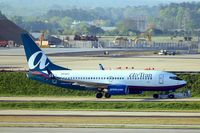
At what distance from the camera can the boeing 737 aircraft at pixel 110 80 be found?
262 feet

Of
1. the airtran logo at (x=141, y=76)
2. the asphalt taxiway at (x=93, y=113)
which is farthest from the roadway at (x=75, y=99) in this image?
the asphalt taxiway at (x=93, y=113)

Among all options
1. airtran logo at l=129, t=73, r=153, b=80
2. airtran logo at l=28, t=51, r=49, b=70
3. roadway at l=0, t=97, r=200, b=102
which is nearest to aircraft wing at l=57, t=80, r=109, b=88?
roadway at l=0, t=97, r=200, b=102

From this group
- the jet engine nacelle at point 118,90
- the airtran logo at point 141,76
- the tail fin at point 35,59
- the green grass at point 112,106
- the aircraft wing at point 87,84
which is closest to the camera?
the green grass at point 112,106

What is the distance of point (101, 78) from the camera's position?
80.8m

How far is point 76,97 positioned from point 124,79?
539 cm

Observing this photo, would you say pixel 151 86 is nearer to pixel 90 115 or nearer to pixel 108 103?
pixel 108 103

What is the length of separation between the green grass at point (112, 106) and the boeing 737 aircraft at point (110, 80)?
29.9 feet

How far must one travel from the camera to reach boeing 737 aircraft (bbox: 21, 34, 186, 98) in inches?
3147

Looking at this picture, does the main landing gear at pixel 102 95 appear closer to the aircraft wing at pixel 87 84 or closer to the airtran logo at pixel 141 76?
the aircraft wing at pixel 87 84

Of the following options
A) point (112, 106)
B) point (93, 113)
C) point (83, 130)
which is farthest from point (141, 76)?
point (83, 130)

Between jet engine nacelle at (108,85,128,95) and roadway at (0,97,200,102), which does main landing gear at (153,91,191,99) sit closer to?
roadway at (0,97,200,102)

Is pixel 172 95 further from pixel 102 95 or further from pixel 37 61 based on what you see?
pixel 37 61

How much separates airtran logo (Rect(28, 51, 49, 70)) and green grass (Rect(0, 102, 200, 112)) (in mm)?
12362

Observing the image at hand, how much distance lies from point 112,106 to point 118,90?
409 inches
